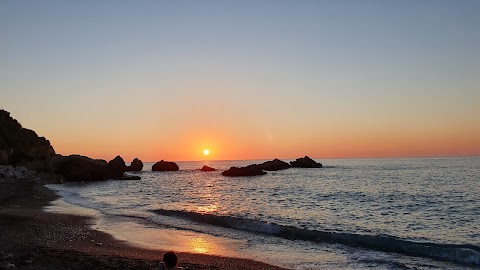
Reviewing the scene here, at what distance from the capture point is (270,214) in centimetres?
3494

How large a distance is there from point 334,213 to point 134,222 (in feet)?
56.0

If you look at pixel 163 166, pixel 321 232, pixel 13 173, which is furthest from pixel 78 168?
pixel 321 232

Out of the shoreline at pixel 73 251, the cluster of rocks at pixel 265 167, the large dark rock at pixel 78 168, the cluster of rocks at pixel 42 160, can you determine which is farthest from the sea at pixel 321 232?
the cluster of rocks at pixel 265 167

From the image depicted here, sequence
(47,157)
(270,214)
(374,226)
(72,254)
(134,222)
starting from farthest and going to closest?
(47,157), (270,214), (134,222), (374,226), (72,254)

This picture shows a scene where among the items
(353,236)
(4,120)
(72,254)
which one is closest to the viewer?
(72,254)

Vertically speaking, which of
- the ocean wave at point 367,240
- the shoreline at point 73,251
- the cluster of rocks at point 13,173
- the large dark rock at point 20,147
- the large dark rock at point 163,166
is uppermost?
the large dark rock at point 20,147

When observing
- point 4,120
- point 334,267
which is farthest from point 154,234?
point 4,120

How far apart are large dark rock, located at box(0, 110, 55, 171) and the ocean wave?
78.2m

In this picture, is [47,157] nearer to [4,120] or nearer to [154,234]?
[4,120]

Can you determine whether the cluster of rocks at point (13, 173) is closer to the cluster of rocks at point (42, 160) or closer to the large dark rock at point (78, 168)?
the cluster of rocks at point (42, 160)

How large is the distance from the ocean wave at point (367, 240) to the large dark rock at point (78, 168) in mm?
73580

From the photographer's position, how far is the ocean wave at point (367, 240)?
19844 mm

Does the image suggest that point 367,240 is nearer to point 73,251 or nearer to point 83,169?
point 73,251

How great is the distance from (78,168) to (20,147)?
15895 mm
